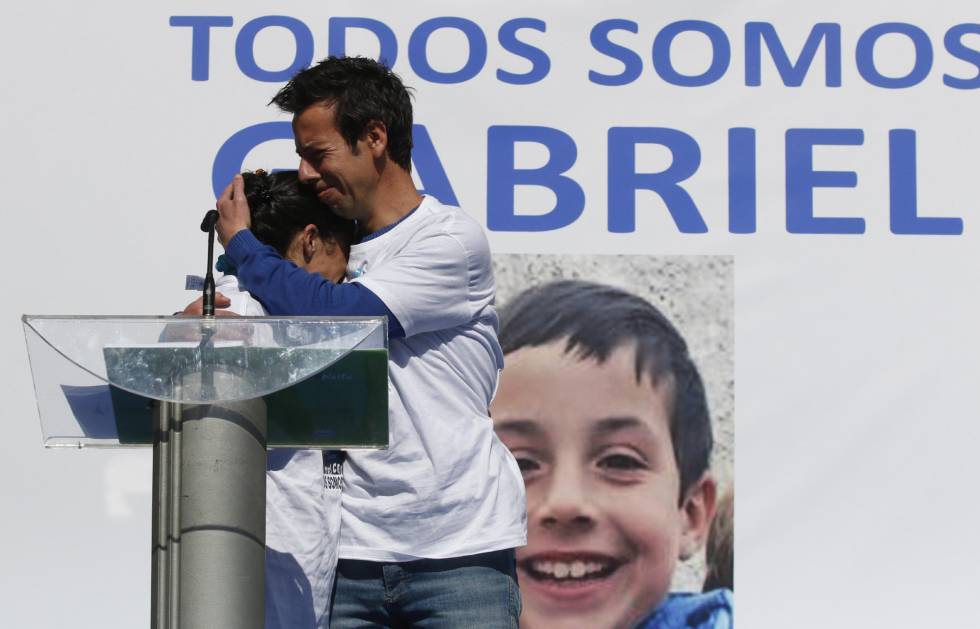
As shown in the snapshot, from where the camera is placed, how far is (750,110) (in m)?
3.46

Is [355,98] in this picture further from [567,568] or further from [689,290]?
[567,568]

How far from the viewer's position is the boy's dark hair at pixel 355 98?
229 cm

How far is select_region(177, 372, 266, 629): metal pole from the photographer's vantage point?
1600mm

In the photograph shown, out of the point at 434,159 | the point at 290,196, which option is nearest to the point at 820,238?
the point at 434,159

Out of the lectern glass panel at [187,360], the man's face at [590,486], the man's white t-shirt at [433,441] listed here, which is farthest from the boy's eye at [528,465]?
the lectern glass panel at [187,360]

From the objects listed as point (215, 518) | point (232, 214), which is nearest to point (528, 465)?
point (232, 214)

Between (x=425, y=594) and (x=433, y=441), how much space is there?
211mm

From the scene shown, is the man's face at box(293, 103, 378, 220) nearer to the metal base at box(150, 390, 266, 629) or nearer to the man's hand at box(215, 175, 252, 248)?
the man's hand at box(215, 175, 252, 248)

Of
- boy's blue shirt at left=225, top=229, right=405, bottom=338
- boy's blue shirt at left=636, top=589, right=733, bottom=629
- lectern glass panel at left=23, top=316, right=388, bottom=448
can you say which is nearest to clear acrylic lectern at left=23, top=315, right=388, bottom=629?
lectern glass panel at left=23, top=316, right=388, bottom=448

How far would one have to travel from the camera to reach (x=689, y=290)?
341cm

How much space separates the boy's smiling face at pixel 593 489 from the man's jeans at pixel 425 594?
3.90 feet

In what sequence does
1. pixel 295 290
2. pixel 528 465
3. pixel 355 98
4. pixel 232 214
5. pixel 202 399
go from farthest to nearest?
1. pixel 528 465
2. pixel 355 98
3. pixel 232 214
4. pixel 295 290
5. pixel 202 399

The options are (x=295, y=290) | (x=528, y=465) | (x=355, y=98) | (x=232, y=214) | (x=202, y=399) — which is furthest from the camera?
(x=528, y=465)

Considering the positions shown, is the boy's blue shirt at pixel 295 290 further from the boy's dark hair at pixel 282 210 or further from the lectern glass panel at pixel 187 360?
the lectern glass panel at pixel 187 360
